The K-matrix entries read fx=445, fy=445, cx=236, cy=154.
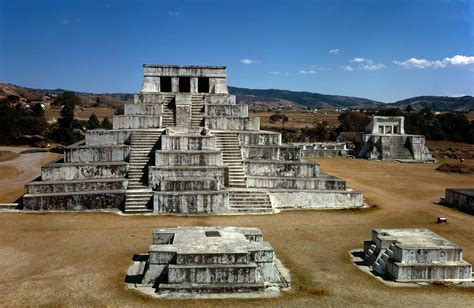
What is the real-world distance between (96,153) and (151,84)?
760 cm

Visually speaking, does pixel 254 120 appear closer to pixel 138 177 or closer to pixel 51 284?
pixel 138 177

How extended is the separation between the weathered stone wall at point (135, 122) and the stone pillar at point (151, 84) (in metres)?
3.52

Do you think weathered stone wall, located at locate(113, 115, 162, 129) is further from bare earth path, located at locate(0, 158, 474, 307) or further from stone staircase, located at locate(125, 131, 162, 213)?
bare earth path, located at locate(0, 158, 474, 307)

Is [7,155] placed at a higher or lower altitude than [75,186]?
lower

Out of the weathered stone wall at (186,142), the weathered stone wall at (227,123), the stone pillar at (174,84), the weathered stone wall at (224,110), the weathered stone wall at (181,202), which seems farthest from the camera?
the stone pillar at (174,84)

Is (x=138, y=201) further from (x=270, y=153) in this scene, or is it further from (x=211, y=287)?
(x=211, y=287)

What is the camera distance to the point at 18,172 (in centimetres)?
2925

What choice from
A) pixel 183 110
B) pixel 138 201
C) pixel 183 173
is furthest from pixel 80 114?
pixel 138 201

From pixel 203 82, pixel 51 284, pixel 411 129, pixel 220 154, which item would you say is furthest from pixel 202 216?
pixel 411 129

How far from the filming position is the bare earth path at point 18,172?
22375mm

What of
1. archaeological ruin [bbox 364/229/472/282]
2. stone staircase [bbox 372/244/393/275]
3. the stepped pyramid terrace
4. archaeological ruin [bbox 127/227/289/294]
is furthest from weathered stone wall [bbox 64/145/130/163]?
archaeological ruin [bbox 364/229/472/282]

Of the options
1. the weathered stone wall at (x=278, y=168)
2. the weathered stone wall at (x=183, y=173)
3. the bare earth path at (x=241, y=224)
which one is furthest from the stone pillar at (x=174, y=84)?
the bare earth path at (x=241, y=224)

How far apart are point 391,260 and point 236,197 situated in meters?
8.32

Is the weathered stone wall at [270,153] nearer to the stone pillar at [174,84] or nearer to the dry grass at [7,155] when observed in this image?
the stone pillar at [174,84]
